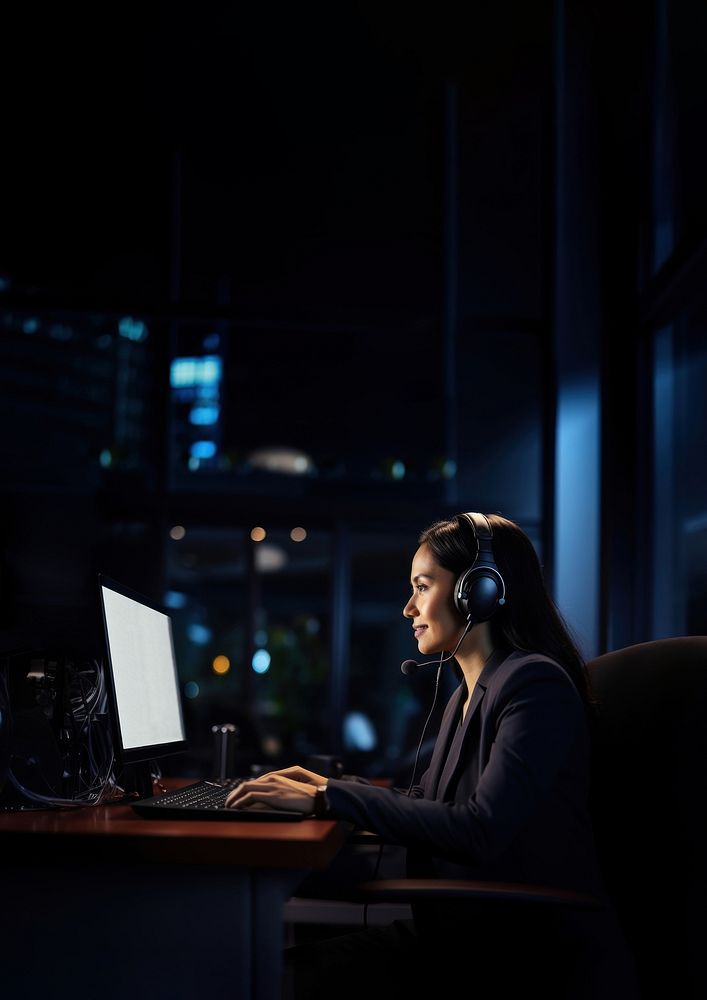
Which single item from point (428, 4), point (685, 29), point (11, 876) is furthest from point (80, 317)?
point (11, 876)

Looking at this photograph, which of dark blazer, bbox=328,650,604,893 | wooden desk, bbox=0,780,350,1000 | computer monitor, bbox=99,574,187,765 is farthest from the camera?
computer monitor, bbox=99,574,187,765

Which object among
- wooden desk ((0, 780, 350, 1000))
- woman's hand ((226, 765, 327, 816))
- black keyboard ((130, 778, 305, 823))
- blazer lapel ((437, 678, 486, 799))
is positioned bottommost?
wooden desk ((0, 780, 350, 1000))

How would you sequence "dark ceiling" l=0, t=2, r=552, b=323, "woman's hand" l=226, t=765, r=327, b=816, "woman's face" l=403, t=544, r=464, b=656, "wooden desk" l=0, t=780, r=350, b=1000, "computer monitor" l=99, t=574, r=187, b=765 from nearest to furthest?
"wooden desk" l=0, t=780, r=350, b=1000 → "woman's hand" l=226, t=765, r=327, b=816 → "computer monitor" l=99, t=574, r=187, b=765 → "woman's face" l=403, t=544, r=464, b=656 → "dark ceiling" l=0, t=2, r=552, b=323

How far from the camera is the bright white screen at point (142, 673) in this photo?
158 centimetres

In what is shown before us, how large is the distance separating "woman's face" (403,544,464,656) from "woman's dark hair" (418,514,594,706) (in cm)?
2

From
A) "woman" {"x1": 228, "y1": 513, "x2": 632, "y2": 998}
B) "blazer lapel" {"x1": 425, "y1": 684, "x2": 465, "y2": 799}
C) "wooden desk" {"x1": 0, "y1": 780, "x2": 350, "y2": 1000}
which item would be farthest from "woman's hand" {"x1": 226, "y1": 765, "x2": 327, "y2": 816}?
"blazer lapel" {"x1": 425, "y1": 684, "x2": 465, "y2": 799}

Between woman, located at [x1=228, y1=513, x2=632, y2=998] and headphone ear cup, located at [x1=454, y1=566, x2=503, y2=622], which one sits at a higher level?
headphone ear cup, located at [x1=454, y1=566, x2=503, y2=622]

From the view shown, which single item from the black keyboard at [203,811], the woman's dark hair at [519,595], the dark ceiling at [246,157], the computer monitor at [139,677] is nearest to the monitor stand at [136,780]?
the computer monitor at [139,677]

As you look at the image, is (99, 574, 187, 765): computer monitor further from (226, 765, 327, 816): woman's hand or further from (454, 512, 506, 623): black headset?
(454, 512, 506, 623): black headset

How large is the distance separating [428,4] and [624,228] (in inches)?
64.1

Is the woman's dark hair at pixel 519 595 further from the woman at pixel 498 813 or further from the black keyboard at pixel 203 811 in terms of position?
the black keyboard at pixel 203 811

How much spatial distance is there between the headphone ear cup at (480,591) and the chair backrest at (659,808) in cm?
23

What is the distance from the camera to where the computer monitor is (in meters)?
1.54

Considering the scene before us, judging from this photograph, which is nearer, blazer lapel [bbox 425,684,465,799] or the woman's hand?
the woman's hand
